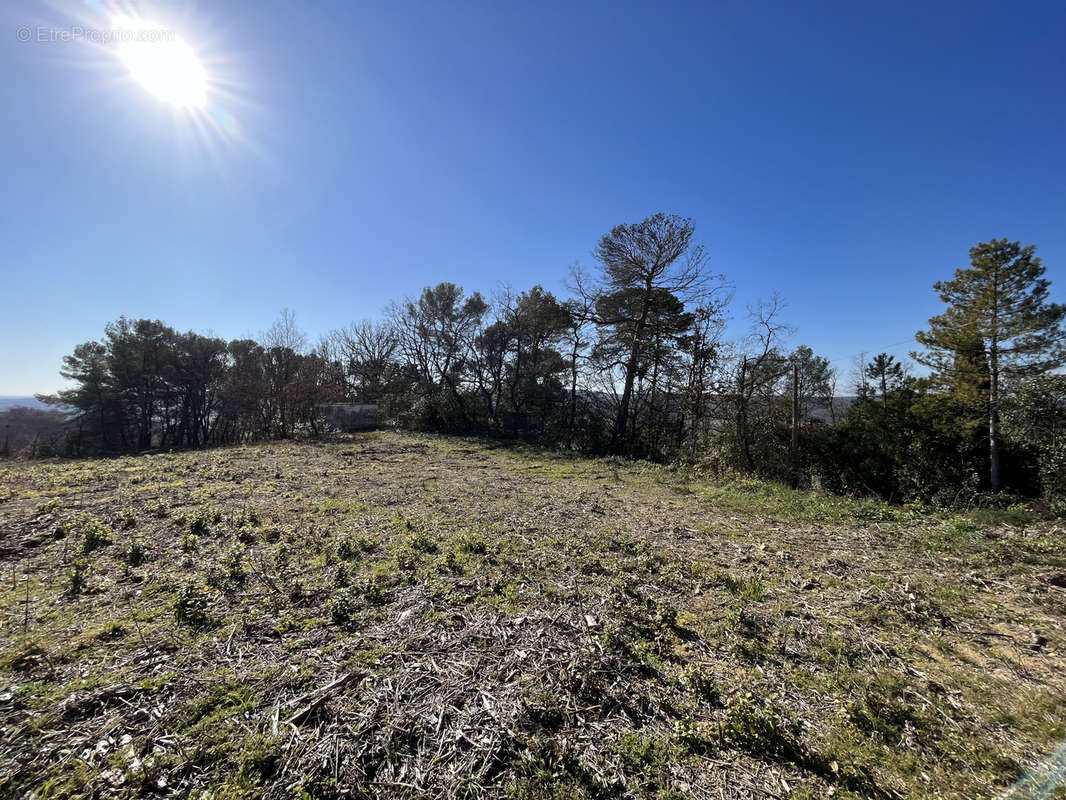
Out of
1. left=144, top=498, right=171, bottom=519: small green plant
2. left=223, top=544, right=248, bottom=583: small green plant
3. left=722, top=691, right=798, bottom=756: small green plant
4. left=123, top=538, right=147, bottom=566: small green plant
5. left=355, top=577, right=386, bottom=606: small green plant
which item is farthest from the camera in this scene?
left=144, top=498, right=171, bottom=519: small green plant

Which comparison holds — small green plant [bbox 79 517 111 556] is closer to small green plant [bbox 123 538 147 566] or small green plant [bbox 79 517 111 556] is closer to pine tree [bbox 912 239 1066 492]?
small green plant [bbox 123 538 147 566]

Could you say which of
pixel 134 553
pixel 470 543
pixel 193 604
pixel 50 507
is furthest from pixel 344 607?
pixel 50 507

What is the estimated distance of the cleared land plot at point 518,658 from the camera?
1689 mm

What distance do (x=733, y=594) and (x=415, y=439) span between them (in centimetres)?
1494

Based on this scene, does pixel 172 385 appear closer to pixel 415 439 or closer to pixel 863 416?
pixel 415 439

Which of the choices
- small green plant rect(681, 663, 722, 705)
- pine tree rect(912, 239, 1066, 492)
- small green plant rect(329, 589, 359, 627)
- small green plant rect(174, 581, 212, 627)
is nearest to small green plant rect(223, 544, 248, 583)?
small green plant rect(174, 581, 212, 627)

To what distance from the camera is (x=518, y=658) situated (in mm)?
2443

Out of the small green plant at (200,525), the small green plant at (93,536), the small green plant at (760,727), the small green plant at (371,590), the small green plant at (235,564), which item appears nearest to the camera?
the small green plant at (760,727)

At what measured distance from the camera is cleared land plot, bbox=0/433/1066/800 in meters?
1.69

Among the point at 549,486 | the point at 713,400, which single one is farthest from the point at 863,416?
the point at 549,486

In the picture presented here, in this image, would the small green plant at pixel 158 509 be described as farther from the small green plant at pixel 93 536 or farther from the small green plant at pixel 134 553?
the small green plant at pixel 134 553

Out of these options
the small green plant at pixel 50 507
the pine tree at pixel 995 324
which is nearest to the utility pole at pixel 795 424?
the pine tree at pixel 995 324

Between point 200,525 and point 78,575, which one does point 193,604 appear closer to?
point 78,575

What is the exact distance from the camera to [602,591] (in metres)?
3.45
